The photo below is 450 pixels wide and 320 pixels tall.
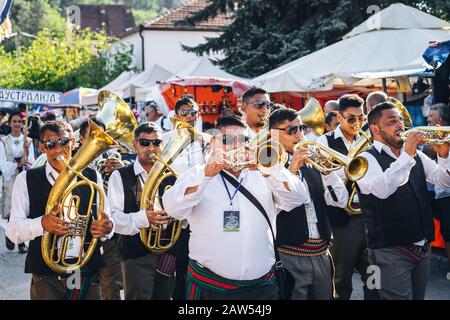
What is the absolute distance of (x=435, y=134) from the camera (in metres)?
5.08

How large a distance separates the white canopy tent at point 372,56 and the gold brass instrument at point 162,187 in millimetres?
4822

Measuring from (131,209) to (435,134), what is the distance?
2288mm

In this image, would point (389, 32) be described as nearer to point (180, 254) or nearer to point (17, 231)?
point (180, 254)

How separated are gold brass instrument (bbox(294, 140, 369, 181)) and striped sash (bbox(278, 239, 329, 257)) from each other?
51 cm

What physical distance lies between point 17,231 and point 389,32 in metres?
7.53

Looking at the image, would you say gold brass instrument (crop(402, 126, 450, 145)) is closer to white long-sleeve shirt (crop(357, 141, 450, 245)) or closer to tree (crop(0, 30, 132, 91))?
white long-sleeve shirt (crop(357, 141, 450, 245))

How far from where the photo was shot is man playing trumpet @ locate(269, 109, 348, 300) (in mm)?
5055

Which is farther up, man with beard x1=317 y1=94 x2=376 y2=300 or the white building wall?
the white building wall

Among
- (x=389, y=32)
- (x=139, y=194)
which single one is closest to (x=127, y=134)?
(x=139, y=194)

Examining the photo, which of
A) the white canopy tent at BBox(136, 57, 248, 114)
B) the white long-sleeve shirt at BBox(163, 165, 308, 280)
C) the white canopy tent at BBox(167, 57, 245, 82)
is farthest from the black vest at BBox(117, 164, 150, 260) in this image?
the white canopy tent at BBox(167, 57, 245, 82)

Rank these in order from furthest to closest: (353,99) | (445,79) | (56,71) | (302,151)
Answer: (56,71)
(445,79)
(353,99)
(302,151)

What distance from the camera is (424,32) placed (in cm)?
1104

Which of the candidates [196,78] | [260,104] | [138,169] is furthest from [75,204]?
[196,78]
